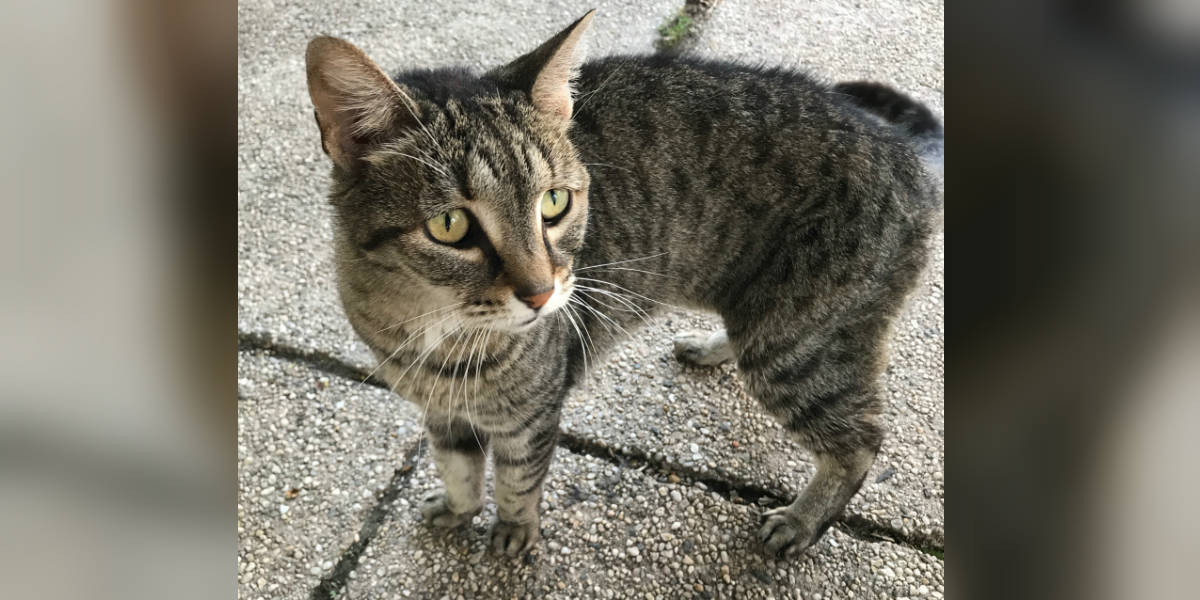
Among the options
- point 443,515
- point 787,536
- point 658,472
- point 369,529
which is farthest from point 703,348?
point 369,529

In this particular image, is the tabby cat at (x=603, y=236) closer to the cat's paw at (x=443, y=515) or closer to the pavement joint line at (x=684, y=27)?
the cat's paw at (x=443, y=515)

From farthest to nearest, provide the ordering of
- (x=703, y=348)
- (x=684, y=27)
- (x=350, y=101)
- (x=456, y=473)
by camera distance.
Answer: (x=684, y=27)
(x=703, y=348)
(x=456, y=473)
(x=350, y=101)

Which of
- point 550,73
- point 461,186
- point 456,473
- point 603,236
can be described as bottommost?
point 456,473

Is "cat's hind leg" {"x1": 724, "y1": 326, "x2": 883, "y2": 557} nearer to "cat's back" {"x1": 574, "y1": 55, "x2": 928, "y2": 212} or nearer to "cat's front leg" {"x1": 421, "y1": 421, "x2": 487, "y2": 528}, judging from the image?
"cat's back" {"x1": 574, "y1": 55, "x2": 928, "y2": 212}

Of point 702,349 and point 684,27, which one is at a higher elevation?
point 684,27

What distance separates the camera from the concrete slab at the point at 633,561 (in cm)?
145

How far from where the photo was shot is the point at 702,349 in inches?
70.2

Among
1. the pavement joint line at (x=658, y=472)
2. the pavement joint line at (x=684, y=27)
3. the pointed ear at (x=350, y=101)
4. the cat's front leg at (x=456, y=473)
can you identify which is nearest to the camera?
the pointed ear at (x=350, y=101)

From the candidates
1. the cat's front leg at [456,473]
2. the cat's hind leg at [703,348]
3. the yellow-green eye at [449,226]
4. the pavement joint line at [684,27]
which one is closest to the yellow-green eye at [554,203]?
the yellow-green eye at [449,226]

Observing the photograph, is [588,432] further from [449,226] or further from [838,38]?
[838,38]

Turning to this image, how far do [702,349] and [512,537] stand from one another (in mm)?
634
